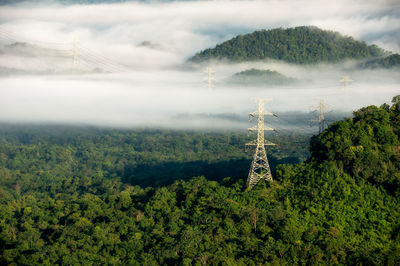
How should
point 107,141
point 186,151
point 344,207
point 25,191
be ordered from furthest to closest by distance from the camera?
1. point 107,141
2. point 186,151
3. point 25,191
4. point 344,207

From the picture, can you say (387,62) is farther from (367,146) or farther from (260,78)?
(367,146)

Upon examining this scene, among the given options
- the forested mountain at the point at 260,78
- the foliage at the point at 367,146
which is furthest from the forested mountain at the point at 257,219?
the forested mountain at the point at 260,78

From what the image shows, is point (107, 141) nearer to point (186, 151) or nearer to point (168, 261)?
point (186, 151)

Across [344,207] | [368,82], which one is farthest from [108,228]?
[368,82]

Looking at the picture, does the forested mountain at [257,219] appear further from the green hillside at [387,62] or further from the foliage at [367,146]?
the green hillside at [387,62]

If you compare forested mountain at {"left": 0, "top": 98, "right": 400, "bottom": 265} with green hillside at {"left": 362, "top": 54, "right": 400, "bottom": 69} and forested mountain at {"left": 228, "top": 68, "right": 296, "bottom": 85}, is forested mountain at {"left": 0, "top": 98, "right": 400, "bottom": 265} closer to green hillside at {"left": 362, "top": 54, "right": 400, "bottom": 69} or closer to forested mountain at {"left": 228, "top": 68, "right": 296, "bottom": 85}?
green hillside at {"left": 362, "top": 54, "right": 400, "bottom": 69}

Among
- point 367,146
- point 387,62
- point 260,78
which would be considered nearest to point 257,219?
point 367,146
